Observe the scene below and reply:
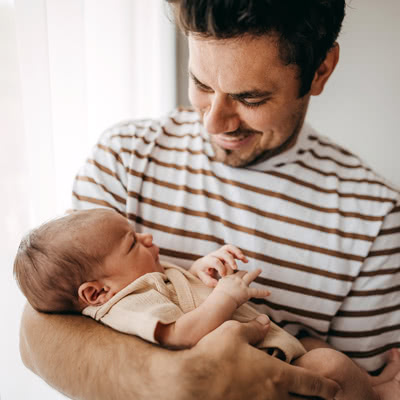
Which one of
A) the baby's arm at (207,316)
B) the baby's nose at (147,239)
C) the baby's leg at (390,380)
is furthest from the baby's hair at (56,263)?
the baby's leg at (390,380)

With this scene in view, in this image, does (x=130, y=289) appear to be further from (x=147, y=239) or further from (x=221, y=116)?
(x=221, y=116)

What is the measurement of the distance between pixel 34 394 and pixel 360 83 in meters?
1.89

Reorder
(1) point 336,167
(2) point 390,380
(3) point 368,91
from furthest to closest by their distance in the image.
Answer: (3) point 368,91 < (1) point 336,167 < (2) point 390,380

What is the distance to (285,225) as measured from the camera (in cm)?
120

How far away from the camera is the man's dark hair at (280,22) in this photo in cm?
89

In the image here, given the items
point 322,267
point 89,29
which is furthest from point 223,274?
point 89,29

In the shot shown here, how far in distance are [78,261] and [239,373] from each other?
46 centimetres

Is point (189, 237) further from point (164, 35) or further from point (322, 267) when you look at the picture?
point (164, 35)

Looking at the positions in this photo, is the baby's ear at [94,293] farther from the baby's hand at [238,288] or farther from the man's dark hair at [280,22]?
the man's dark hair at [280,22]

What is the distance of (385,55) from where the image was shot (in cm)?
182

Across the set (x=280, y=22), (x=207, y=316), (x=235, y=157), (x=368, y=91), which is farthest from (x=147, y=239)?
(x=368, y=91)

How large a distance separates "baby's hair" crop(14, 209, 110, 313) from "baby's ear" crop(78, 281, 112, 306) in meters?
0.02

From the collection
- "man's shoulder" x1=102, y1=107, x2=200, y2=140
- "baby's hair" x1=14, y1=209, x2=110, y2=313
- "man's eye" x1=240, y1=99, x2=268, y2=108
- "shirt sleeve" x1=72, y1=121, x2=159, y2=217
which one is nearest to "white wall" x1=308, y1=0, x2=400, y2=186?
"man's shoulder" x1=102, y1=107, x2=200, y2=140

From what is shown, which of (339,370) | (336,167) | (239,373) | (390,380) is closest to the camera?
(239,373)
